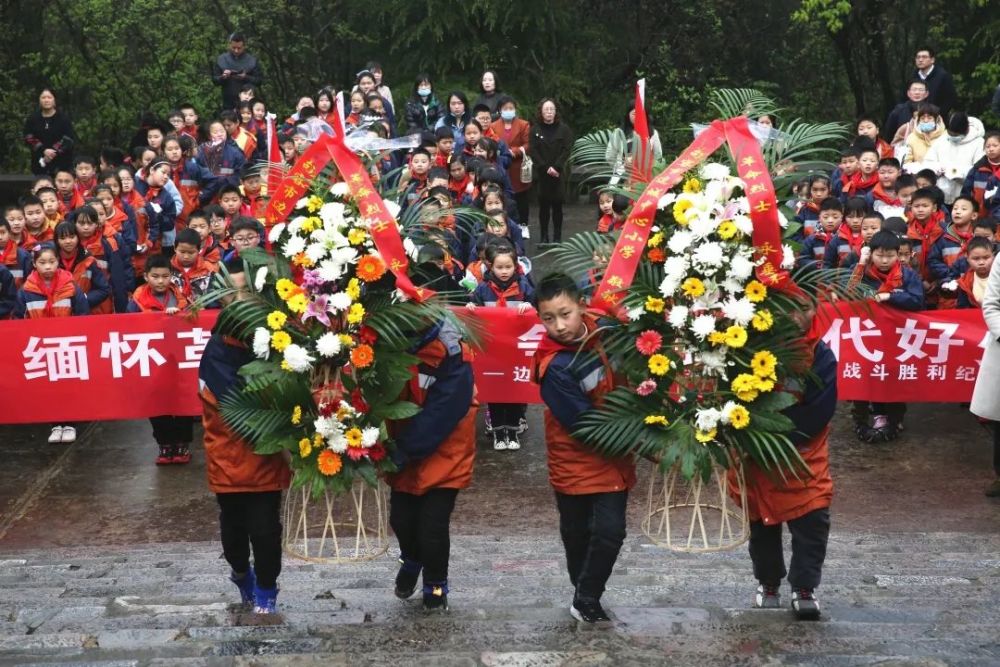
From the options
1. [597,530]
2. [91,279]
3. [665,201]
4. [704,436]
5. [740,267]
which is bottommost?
[597,530]

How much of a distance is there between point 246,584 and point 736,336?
2352 millimetres

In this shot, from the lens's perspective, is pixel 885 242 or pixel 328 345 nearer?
pixel 328 345

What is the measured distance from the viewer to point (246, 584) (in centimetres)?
578

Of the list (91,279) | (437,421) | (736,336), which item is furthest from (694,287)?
(91,279)

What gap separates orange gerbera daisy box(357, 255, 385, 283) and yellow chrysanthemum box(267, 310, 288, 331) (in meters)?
0.35

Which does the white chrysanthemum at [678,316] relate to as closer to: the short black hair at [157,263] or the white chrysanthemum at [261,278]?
the white chrysanthemum at [261,278]

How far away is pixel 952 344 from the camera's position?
873 centimetres

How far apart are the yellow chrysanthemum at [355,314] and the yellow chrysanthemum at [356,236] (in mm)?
260

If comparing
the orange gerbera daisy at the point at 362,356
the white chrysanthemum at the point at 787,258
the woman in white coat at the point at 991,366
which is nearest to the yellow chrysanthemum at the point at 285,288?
the orange gerbera daisy at the point at 362,356

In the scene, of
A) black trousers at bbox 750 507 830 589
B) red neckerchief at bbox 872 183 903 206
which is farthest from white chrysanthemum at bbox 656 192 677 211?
red neckerchief at bbox 872 183 903 206

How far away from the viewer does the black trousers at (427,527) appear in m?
5.58

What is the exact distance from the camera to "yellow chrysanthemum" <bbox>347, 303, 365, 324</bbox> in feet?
17.5

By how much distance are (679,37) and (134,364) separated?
11.3m

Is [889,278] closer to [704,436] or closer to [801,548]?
[801,548]
